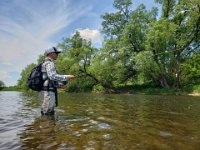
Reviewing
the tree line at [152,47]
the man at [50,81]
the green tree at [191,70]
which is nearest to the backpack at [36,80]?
the man at [50,81]

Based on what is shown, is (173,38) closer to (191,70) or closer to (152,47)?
(152,47)

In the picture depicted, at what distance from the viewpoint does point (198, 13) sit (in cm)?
3772

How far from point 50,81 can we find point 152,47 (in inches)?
1292

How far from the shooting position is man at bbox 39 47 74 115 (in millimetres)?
8578

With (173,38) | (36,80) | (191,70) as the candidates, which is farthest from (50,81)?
(191,70)

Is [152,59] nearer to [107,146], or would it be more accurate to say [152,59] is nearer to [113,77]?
[113,77]

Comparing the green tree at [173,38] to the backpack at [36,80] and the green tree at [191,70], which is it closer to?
the green tree at [191,70]

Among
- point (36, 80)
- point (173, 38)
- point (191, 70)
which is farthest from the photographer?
point (191, 70)

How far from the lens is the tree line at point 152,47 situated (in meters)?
38.2

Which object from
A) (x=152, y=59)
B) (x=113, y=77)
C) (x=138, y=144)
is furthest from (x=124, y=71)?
(x=138, y=144)

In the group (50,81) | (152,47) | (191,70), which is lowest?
(50,81)

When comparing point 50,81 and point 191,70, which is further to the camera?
point 191,70

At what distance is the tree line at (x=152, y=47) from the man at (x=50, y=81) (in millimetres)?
28092

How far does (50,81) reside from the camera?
28.9 ft
